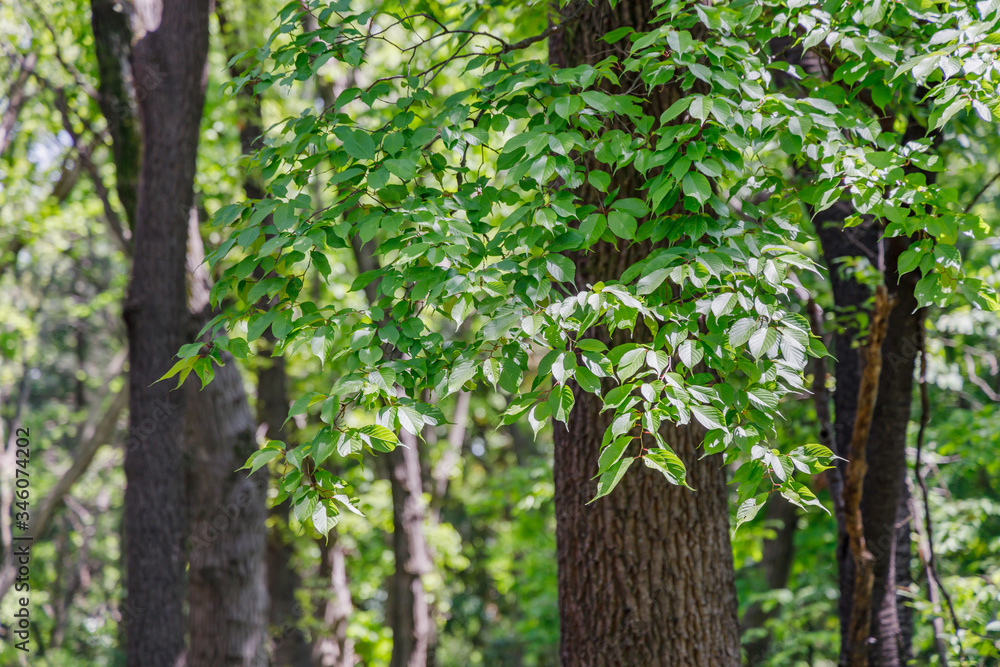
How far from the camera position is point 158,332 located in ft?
13.9

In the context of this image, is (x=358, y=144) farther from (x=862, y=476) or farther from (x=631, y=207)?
(x=862, y=476)

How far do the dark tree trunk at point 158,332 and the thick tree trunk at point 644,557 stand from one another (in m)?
2.76

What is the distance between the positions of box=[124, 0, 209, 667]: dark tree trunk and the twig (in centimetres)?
379

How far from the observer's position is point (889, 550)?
137 inches

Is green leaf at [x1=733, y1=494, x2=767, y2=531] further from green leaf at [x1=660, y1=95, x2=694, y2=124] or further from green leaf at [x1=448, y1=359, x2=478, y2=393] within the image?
green leaf at [x1=660, y1=95, x2=694, y2=124]

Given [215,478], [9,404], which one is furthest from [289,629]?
[9,404]

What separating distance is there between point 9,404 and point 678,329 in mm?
23071

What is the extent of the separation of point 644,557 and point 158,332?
3184 mm

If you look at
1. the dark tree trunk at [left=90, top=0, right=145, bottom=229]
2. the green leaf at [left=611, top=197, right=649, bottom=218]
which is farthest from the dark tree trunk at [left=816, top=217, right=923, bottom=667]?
the dark tree trunk at [left=90, top=0, right=145, bottom=229]

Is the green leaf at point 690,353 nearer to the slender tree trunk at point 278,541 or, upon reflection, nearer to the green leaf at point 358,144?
the green leaf at point 358,144

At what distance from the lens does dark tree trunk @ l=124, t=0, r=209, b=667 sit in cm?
425

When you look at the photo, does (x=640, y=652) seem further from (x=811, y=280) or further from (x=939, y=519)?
(x=939, y=519)

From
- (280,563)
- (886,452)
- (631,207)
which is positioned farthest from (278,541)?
(631,207)

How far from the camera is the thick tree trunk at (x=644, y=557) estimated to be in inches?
108
